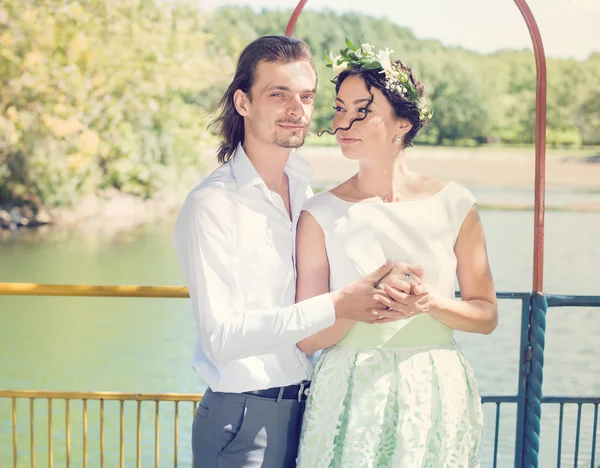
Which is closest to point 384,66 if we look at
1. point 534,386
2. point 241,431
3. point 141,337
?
point 241,431

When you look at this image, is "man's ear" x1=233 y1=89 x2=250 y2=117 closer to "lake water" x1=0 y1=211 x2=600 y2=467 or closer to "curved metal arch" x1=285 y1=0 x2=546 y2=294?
"curved metal arch" x1=285 y1=0 x2=546 y2=294

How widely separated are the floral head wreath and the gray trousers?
0.66m

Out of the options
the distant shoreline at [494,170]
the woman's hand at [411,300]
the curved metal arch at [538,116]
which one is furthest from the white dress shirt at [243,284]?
the distant shoreline at [494,170]

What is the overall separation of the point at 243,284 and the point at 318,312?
0.52ft

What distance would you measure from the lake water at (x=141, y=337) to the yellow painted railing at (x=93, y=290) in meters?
7.01

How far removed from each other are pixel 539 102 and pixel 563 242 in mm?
21718

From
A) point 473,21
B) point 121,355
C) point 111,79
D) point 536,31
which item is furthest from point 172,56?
point 536,31

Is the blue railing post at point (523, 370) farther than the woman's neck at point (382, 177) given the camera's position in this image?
Yes

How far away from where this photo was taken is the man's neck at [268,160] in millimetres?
1818

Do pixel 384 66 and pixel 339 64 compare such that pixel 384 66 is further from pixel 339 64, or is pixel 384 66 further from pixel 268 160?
pixel 268 160

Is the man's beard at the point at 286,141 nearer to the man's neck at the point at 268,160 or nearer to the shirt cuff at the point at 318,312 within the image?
the man's neck at the point at 268,160

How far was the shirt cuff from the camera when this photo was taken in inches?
63.3

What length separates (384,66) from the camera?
1.75 m

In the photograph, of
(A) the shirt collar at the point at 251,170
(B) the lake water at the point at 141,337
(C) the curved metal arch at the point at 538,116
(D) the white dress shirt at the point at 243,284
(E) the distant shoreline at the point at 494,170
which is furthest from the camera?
(E) the distant shoreline at the point at 494,170
